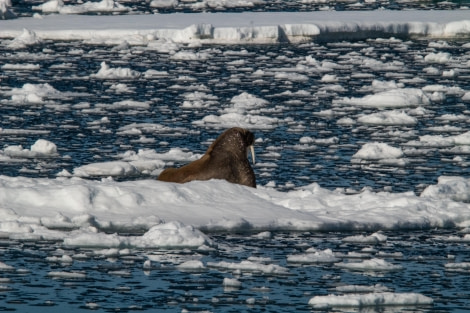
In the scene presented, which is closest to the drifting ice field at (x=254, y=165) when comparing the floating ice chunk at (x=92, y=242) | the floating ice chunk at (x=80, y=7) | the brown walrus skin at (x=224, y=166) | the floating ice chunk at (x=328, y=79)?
the floating ice chunk at (x=92, y=242)

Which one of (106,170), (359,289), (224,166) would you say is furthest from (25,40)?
(359,289)

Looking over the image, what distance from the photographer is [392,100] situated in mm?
15523

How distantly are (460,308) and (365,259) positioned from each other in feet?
3.81

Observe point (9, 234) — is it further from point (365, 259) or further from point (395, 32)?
point (395, 32)

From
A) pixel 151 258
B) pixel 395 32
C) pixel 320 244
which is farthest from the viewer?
pixel 395 32

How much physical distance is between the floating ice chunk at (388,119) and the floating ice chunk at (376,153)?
2.32 meters

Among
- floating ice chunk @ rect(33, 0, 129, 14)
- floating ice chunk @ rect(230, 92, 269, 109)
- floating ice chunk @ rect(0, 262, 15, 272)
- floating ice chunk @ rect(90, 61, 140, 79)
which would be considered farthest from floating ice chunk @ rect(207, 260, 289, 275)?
floating ice chunk @ rect(33, 0, 129, 14)

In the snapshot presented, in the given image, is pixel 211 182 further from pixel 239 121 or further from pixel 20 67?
pixel 20 67

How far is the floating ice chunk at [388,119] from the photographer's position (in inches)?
553

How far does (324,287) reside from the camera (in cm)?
635

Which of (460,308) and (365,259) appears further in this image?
(365,259)

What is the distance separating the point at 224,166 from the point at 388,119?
5.09 metres

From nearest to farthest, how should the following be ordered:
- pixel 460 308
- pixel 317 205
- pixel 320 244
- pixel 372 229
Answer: pixel 460 308
pixel 320 244
pixel 372 229
pixel 317 205

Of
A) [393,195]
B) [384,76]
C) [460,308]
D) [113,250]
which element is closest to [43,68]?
[384,76]
